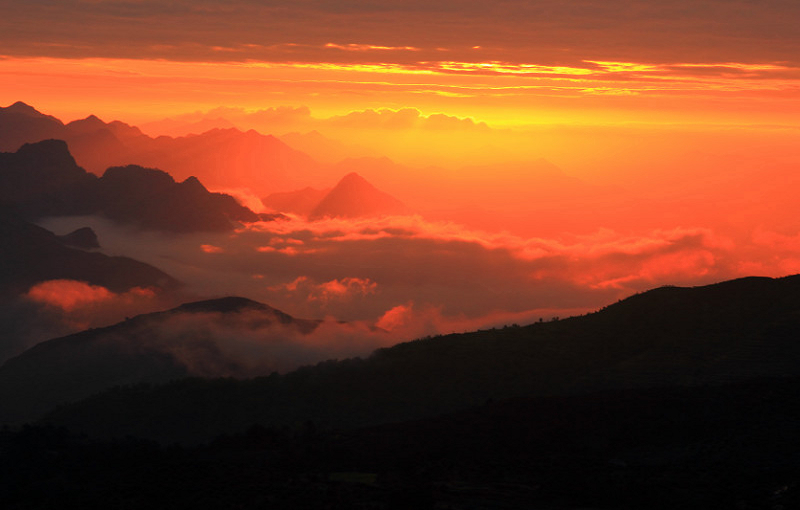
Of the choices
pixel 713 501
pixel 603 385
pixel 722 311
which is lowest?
pixel 713 501

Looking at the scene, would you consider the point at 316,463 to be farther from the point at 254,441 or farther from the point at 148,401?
the point at 148,401

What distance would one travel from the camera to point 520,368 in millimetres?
114938

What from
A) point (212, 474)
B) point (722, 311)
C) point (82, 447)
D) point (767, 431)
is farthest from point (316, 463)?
point (722, 311)

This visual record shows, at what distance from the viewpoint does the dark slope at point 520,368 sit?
101438 mm

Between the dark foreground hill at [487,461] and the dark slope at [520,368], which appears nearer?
the dark foreground hill at [487,461]

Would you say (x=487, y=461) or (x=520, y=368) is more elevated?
(x=520, y=368)

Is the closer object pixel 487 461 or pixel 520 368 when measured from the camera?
pixel 487 461

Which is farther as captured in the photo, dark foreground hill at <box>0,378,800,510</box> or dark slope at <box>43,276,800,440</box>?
dark slope at <box>43,276,800,440</box>

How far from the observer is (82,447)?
3179 inches

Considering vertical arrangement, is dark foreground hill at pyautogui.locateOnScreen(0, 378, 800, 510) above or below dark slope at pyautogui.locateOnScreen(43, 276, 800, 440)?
below

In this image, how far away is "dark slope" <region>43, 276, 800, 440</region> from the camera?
101 metres

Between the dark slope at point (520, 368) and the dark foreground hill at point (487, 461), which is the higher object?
the dark slope at point (520, 368)

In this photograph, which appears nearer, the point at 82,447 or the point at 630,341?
the point at 82,447

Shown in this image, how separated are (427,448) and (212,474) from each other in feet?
66.1
